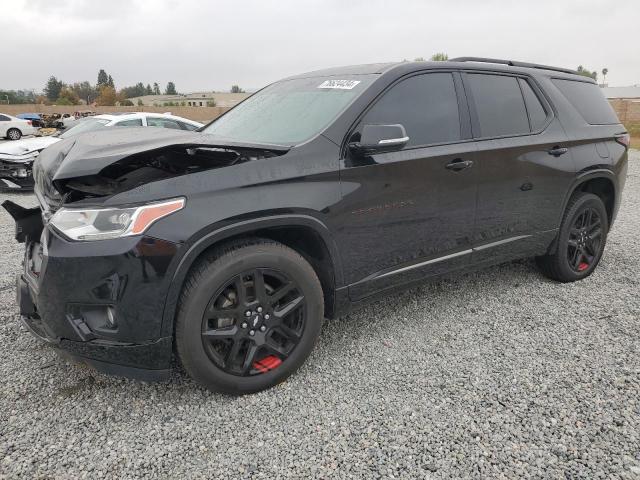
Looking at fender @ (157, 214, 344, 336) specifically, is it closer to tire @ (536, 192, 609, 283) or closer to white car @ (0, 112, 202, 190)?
tire @ (536, 192, 609, 283)

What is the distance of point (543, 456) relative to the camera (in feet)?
7.03

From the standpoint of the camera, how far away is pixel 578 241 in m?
4.16

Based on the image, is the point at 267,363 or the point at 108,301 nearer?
the point at 108,301

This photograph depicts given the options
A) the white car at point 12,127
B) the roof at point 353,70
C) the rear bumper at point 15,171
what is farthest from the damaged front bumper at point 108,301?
the white car at point 12,127

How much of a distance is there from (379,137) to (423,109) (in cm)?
68

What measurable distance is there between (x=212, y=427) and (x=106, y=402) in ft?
2.08

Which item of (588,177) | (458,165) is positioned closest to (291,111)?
(458,165)

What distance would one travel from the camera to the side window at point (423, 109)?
296cm

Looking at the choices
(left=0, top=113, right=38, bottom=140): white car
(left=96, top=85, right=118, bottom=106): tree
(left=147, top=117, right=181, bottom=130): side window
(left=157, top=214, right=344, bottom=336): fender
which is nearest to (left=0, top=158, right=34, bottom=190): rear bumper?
(left=147, top=117, right=181, bottom=130): side window

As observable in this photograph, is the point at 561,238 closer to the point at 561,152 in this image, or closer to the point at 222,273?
the point at 561,152

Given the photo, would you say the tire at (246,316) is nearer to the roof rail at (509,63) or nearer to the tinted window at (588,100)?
the roof rail at (509,63)

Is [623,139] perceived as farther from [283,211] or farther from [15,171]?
Result: [15,171]

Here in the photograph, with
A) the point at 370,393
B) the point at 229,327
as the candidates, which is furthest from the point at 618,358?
the point at 229,327

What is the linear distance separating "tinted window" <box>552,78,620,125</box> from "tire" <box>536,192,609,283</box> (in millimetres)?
686
